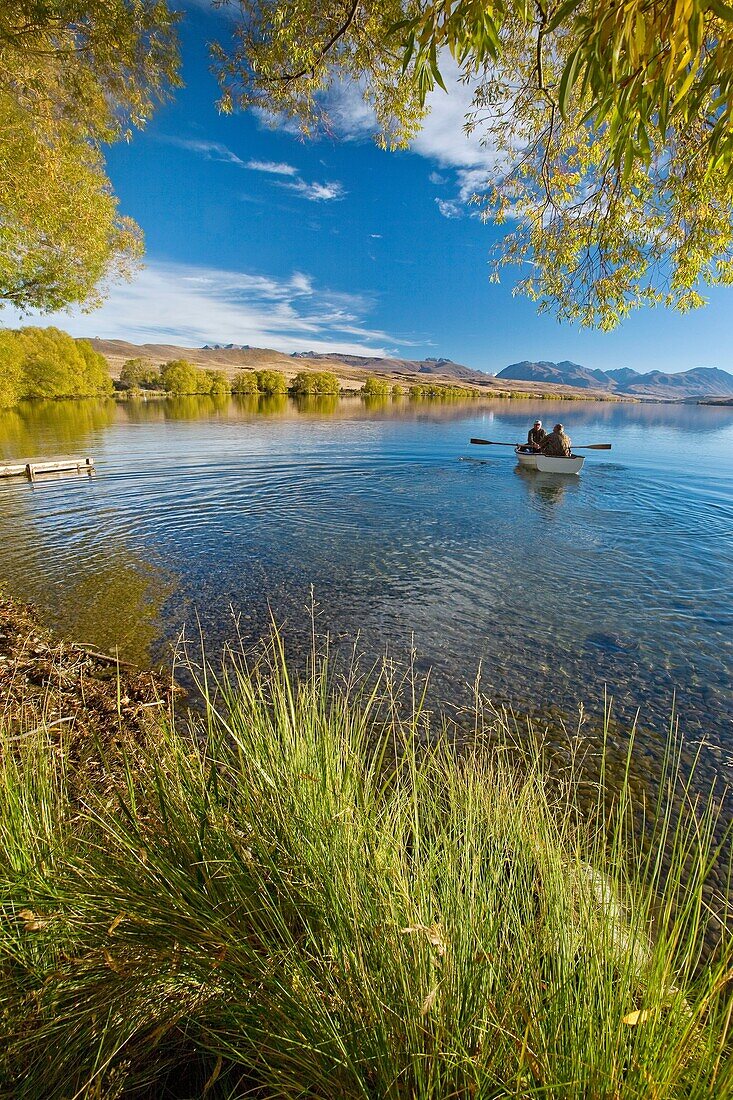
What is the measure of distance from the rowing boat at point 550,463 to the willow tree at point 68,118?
21537 mm

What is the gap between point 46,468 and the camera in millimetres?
22703

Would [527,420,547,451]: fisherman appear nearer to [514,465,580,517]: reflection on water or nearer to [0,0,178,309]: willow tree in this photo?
[514,465,580,517]: reflection on water

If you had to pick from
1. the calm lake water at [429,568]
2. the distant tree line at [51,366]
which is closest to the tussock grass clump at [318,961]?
the calm lake water at [429,568]

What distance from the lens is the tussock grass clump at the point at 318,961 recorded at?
1.70 meters

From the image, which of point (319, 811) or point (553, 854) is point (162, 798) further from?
point (553, 854)

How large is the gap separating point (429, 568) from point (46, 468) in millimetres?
21635

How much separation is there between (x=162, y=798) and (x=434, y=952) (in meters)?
1.72

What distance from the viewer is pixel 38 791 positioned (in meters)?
3.09

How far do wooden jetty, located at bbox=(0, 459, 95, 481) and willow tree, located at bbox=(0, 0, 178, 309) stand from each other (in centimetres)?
776

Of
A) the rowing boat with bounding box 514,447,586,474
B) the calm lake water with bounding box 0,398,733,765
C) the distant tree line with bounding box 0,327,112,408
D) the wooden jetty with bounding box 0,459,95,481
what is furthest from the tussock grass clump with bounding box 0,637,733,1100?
the distant tree line with bounding box 0,327,112,408

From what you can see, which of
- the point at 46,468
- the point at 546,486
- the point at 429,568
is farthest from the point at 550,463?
the point at 46,468

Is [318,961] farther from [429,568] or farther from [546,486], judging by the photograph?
[546,486]

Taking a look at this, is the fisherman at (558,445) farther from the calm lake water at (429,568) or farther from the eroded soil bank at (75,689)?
the eroded soil bank at (75,689)

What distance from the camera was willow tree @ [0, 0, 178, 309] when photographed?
9500mm
